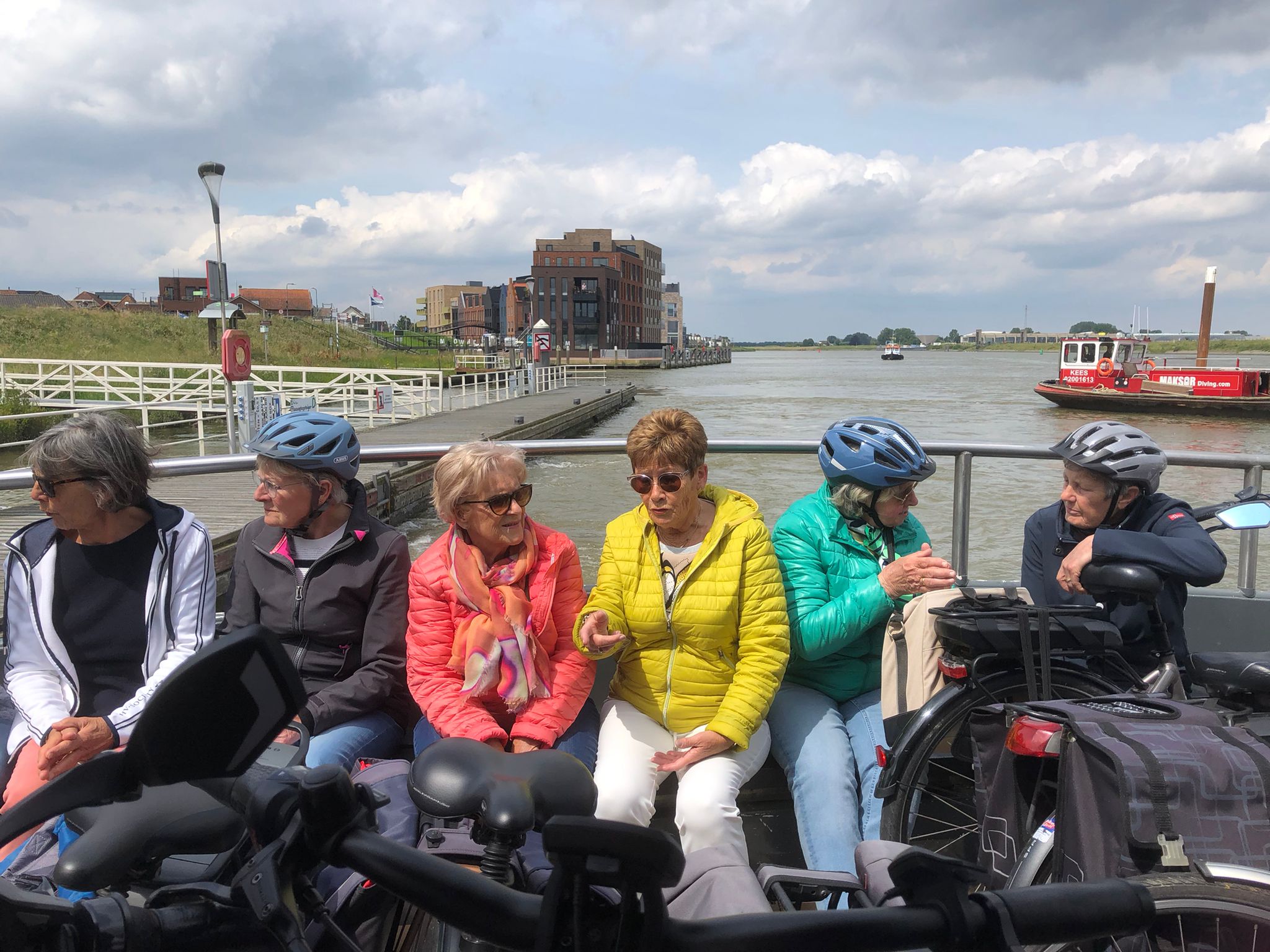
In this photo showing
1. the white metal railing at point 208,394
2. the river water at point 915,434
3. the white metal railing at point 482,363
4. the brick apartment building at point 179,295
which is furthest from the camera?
the brick apartment building at point 179,295

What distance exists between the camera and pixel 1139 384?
34.7m

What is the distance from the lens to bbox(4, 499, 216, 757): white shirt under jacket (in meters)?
2.42

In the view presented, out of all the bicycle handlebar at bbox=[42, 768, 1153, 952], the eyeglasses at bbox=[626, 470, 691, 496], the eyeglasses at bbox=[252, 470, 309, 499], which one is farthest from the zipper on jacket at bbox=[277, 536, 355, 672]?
the bicycle handlebar at bbox=[42, 768, 1153, 952]

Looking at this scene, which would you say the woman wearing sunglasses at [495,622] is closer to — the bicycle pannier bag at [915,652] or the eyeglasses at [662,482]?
the eyeglasses at [662,482]

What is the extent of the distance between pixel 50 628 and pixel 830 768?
2.07 metres

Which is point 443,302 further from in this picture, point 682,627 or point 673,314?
point 682,627

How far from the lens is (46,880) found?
4.65 ft

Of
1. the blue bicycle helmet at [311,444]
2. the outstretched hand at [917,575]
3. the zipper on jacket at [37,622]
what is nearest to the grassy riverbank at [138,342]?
the blue bicycle helmet at [311,444]

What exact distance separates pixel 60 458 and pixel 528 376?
37028 mm

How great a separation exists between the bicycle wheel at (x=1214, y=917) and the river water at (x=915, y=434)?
7.90 feet

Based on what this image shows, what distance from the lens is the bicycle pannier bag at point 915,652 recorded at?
262cm

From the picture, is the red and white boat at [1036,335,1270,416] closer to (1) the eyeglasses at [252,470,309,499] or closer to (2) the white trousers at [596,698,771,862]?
(2) the white trousers at [596,698,771,862]

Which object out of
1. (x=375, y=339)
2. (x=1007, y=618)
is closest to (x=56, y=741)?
(x=1007, y=618)

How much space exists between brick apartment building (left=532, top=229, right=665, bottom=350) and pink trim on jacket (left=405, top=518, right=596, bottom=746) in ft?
313
